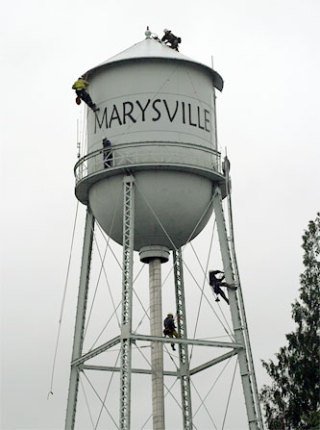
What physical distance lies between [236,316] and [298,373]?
7190mm

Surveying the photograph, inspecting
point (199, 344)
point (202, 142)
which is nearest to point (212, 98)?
point (202, 142)

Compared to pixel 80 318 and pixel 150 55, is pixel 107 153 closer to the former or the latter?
pixel 150 55

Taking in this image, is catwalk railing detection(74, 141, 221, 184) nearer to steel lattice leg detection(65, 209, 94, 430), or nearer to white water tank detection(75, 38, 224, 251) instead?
white water tank detection(75, 38, 224, 251)

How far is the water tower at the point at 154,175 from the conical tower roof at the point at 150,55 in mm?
28

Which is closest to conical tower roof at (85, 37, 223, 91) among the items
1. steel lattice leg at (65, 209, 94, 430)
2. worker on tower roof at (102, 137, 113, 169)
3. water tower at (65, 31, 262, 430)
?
water tower at (65, 31, 262, 430)

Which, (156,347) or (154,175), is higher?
(154,175)

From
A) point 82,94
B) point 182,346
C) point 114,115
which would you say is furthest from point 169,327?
point 82,94

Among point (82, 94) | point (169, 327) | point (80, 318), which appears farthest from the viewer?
point (169, 327)

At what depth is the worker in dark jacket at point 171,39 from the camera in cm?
3628

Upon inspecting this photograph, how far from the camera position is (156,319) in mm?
33938

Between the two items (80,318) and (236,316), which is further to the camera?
(80,318)

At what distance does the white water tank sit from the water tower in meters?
0.03

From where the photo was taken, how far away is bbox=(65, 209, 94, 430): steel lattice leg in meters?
34.1

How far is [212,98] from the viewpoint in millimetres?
34969
